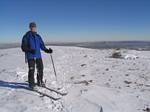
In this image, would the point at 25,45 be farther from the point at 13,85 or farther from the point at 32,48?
the point at 13,85

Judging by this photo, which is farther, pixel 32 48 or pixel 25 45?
pixel 32 48

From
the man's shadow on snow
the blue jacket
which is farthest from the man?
the man's shadow on snow

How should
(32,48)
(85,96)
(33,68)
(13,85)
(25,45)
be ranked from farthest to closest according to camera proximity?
1. (13,85)
2. (33,68)
3. (32,48)
4. (25,45)
5. (85,96)

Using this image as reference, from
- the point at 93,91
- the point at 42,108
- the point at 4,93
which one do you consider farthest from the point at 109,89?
the point at 4,93

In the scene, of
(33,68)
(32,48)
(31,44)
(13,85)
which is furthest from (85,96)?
(13,85)

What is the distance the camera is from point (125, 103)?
637cm

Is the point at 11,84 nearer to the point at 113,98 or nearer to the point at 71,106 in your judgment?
the point at 71,106

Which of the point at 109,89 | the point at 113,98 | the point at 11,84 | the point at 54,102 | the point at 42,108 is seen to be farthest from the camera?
the point at 11,84

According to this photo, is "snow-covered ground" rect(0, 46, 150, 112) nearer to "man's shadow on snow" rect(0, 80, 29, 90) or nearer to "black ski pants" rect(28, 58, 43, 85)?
"man's shadow on snow" rect(0, 80, 29, 90)

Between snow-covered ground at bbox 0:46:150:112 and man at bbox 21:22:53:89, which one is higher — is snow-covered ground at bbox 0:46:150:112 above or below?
below

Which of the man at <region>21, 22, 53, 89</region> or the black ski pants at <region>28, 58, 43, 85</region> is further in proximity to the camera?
the black ski pants at <region>28, 58, 43, 85</region>

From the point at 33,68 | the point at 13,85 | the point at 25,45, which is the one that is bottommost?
the point at 13,85

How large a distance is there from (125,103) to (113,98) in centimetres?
50

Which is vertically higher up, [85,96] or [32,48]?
[32,48]
